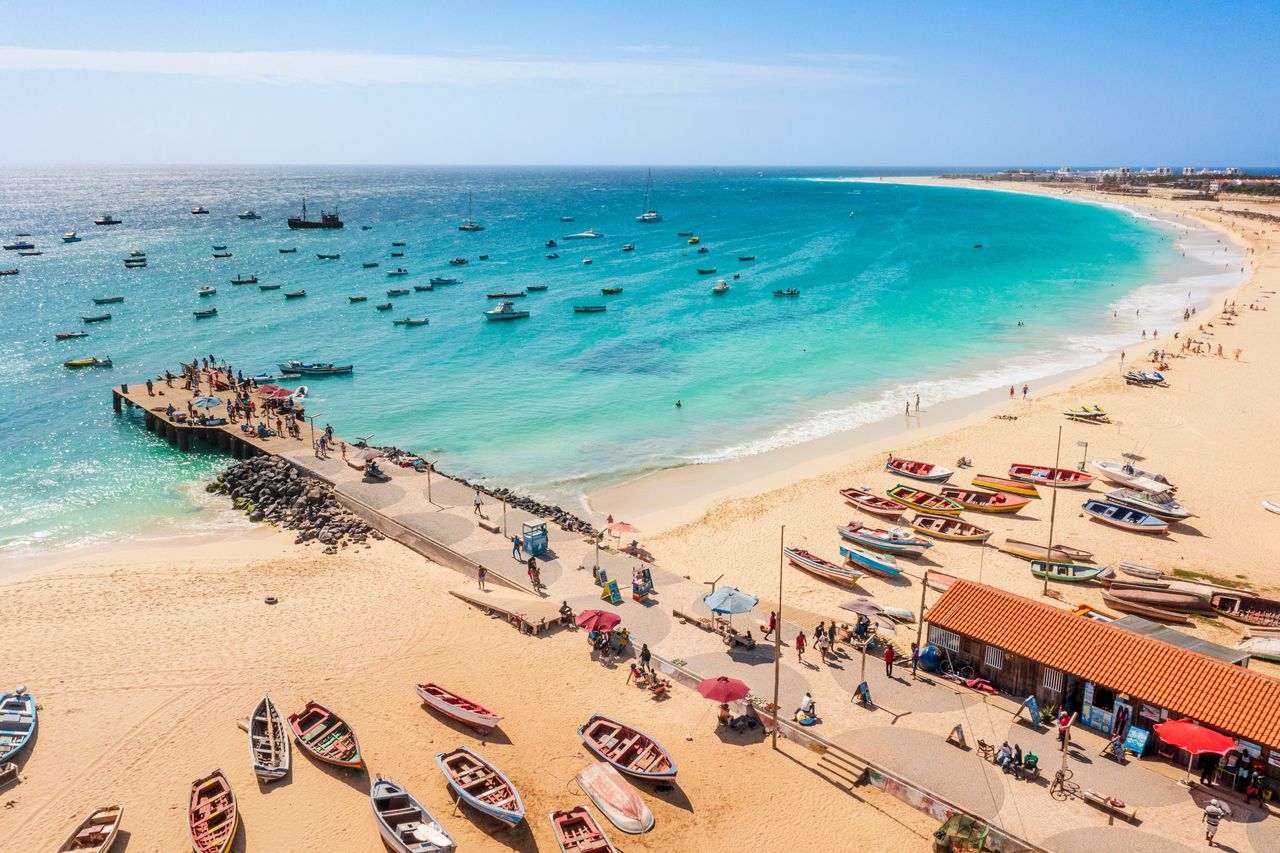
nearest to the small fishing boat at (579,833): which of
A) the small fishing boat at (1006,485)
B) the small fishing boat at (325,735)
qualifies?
the small fishing boat at (325,735)

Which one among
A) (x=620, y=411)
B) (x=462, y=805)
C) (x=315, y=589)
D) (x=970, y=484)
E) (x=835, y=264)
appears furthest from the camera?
(x=835, y=264)

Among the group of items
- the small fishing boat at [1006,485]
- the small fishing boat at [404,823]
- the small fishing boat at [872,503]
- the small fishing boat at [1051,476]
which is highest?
the small fishing boat at [1051,476]

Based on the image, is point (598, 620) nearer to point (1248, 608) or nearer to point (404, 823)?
point (404, 823)

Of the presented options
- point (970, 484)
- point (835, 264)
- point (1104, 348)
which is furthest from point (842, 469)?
point (835, 264)

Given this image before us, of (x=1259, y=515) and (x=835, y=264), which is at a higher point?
(x=835, y=264)

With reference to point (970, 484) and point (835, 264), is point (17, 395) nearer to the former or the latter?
point (970, 484)

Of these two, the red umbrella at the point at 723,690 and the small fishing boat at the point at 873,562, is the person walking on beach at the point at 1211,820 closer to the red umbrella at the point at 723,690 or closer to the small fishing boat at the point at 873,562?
the red umbrella at the point at 723,690
